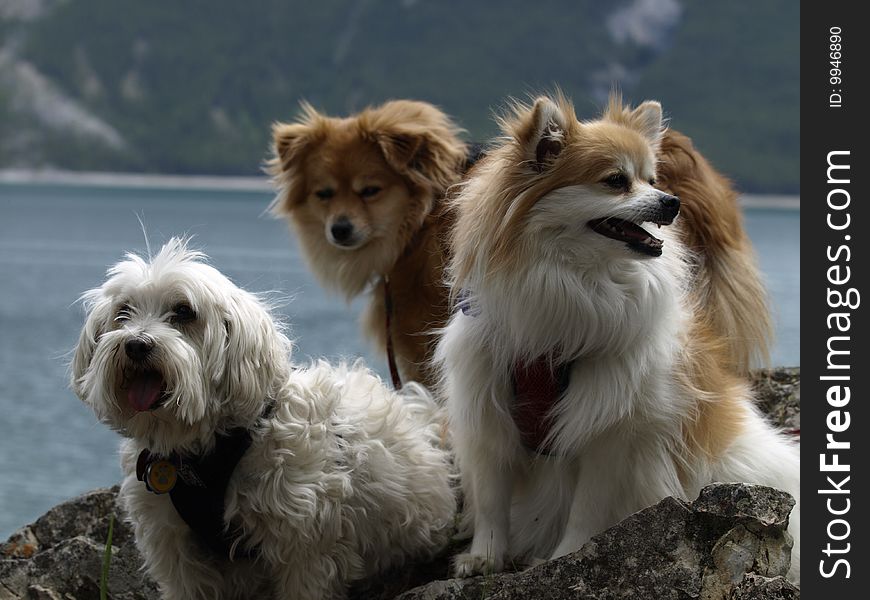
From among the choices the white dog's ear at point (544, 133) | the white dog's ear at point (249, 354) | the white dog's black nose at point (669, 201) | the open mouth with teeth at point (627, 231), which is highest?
the white dog's ear at point (544, 133)

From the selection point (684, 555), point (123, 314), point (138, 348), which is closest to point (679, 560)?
point (684, 555)

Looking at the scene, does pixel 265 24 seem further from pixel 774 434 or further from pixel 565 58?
pixel 774 434

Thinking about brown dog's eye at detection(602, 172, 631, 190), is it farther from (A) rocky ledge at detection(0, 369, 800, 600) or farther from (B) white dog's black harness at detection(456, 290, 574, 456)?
(A) rocky ledge at detection(0, 369, 800, 600)

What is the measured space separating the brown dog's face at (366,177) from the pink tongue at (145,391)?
2651 millimetres

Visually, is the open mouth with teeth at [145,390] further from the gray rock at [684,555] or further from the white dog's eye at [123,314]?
the gray rock at [684,555]

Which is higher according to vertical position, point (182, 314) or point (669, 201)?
point (669, 201)

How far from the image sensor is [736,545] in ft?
11.7

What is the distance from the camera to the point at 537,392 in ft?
13.3

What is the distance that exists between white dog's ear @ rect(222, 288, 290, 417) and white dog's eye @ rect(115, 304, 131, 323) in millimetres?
306

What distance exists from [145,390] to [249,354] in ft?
1.17

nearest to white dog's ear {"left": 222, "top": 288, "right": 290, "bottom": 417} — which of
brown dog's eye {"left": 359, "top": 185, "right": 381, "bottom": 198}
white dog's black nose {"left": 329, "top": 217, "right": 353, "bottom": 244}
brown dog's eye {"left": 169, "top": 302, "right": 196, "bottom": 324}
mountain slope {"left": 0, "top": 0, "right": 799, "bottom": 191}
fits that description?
brown dog's eye {"left": 169, "top": 302, "right": 196, "bottom": 324}

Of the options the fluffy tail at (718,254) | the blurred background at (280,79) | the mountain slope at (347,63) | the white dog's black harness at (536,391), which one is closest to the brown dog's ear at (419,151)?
the fluffy tail at (718,254)

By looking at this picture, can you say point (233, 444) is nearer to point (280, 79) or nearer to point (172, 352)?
point (172, 352)

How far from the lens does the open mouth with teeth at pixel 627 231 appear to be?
3770 millimetres
